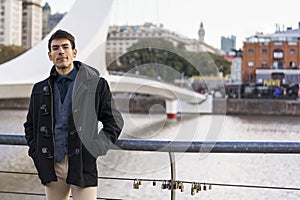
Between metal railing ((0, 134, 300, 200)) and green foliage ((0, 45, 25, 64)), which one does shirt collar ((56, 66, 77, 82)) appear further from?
green foliage ((0, 45, 25, 64))

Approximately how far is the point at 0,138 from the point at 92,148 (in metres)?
0.40

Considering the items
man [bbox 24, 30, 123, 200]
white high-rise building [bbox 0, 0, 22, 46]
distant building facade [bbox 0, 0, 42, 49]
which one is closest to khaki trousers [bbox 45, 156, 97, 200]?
man [bbox 24, 30, 123, 200]

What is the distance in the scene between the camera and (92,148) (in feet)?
3.99

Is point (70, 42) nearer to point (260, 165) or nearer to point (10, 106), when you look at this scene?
point (260, 165)

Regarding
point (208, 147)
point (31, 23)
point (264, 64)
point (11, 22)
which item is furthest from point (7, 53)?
point (208, 147)

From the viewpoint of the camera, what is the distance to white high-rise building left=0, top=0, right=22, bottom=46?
4453 cm

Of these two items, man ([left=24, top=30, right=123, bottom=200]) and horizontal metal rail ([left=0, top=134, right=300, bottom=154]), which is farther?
horizontal metal rail ([left=0, top=134, right=300, bottom=154])

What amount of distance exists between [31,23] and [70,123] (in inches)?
1938

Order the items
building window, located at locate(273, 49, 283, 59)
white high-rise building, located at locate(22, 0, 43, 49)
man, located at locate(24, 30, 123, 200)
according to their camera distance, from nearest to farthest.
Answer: man, located at locate(24, 30, 123, 200), building window, located at locate(273, 49, 283, 59), white high-rise building, located at locate(22, 0, 43, 49)

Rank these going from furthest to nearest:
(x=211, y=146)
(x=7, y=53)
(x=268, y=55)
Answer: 1. (x=268, y=55)
2. (x=7, y=53)
3. (x=211, y=146)

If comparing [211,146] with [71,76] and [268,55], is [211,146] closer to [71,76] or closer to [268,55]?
[71,76]

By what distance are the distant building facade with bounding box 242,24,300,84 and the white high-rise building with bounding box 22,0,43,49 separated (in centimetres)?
2238

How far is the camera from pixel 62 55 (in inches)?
49.2

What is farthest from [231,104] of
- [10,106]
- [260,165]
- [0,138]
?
[0,138]
